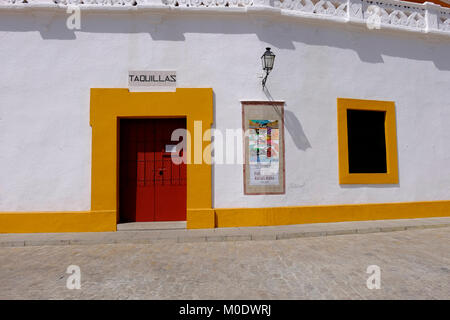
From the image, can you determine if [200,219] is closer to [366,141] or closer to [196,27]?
[196,27]

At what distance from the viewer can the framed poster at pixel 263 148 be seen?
24.5 ft

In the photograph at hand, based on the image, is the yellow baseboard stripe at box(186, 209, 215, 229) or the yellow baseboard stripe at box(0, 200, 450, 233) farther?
the yellow baseboard stripe at box(186, 209, 215, 229)

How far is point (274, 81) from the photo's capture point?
7.72 metres

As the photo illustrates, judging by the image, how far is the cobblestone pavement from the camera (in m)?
3.55

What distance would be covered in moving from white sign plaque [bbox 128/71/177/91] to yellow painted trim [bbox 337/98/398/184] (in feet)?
15.2

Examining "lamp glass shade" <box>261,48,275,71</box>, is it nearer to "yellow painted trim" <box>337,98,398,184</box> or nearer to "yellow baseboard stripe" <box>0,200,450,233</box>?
"yellow painted trim" <box>337,98,398,184</box>

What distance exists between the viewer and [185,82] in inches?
296

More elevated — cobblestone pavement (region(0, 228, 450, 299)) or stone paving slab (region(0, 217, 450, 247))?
stone paving slab (region(0, 217, 450, 247))

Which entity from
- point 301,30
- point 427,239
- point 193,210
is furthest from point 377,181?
point 193,210

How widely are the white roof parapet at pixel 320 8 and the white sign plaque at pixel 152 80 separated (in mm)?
1621

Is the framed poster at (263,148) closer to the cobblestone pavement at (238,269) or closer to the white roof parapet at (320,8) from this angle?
the cobblestone pavement at (238,269)

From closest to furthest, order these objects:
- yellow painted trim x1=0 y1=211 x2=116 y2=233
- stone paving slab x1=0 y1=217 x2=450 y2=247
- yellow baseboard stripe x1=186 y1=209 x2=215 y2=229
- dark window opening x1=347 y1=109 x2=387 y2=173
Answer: stone paving slab x1=0 y1=217 x2=450 y2=247
yellow painted trim x1=0 y1=211 x2=116 y2=233
yellow baseboard stripe x1=186 y1=209 x2=215 y2=229
dark window opening x1=347 y1=109 x2=387 y2=173

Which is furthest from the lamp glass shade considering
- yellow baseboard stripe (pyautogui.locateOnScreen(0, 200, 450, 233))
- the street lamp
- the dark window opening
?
yellow baseboard stripe (pyautogui.locateOnScreen(0, 200, 450, 233))

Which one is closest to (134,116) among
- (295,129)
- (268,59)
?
(268,59)
